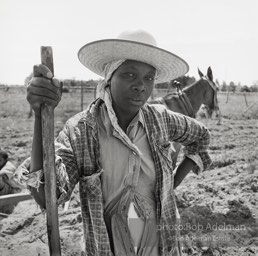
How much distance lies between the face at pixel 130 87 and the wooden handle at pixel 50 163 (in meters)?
0.49

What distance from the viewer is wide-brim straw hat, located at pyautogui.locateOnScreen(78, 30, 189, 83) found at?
1.94m

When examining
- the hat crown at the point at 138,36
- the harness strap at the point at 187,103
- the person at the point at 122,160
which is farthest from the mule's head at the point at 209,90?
the hat crown at the point at 138,36

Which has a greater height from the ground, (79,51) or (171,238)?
(79,51)

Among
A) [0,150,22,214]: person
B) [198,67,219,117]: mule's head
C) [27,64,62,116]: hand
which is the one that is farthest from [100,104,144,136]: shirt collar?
[198,67,219,117]: mule's head

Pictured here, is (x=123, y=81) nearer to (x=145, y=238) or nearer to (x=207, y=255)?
(x=145, y=238)

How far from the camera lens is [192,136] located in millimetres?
2410

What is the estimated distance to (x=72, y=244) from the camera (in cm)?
386

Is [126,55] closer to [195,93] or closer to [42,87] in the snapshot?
[42,87]

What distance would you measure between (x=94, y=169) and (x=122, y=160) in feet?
0.53

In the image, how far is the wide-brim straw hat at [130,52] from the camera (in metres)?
1.94

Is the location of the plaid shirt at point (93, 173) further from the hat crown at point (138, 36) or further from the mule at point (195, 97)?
the mule at point (195, 97)

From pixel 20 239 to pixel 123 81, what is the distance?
304 centimetres

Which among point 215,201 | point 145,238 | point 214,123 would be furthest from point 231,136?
point 145,238

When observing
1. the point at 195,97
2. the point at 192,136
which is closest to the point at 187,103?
the point at 195,97
